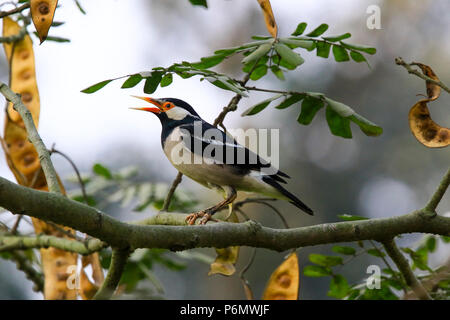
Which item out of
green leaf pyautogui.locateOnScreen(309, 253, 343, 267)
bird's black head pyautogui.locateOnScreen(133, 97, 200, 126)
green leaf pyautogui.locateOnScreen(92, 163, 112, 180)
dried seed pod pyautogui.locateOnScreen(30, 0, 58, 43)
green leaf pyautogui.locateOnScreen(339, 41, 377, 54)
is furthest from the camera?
green leaf pyautogui.locateOnScreen(92, 163, 112, 180)

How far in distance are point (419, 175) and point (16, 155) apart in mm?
8803

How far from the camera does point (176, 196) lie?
3621 mm

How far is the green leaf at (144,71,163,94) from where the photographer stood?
2.27 metres

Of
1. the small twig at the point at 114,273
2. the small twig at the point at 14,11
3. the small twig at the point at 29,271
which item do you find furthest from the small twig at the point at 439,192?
the small twig at the point at 29,271

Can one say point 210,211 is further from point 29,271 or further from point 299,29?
point 29,271

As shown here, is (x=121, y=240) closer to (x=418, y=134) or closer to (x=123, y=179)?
(x=418, y=134)

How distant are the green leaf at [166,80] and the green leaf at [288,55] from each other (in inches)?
17.1

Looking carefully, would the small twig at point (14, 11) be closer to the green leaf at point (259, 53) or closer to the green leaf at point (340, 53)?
the green leaf at point (259, 53)

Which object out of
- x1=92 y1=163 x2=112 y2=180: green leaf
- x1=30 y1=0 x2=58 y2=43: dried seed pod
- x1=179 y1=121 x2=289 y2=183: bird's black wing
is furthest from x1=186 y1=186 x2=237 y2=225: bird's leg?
x1=30 y1=0 x2=58 y2=43: dried seed pod

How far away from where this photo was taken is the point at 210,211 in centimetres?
307

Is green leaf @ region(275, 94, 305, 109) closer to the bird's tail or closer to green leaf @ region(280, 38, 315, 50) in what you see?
green leaf @ region(280, 38, 315, 50)

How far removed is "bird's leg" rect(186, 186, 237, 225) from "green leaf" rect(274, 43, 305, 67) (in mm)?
951

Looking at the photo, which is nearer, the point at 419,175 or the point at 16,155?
the point at 16,155
